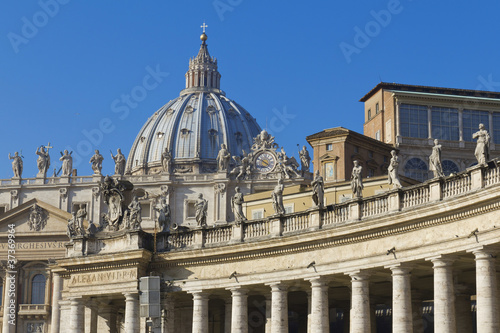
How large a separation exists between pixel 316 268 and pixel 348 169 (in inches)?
2247

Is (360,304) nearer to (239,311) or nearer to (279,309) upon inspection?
(279,309)

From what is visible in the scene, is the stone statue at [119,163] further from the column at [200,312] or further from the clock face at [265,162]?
the column at [200,312]

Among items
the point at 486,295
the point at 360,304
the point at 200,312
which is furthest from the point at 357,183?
the point at 486,295

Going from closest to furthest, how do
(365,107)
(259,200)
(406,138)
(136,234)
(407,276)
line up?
(407,276) < (136,234) < (259,200) < (406,138) < (365,107)

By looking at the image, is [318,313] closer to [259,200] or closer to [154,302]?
[154,302]

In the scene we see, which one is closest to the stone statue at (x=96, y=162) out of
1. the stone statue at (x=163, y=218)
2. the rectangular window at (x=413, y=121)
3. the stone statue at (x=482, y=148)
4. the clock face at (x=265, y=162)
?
the clock face at (x=265, y=162)

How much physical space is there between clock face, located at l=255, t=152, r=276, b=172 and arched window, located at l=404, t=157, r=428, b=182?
4664 cm

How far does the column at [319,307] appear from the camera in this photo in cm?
5006

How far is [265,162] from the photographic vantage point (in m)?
164

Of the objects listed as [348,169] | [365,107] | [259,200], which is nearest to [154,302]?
[259,200]

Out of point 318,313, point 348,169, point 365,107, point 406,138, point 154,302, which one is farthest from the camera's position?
point 365,107

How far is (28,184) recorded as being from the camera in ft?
511

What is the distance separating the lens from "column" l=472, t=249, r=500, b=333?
41.7m

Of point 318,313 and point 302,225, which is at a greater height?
point 302,225
